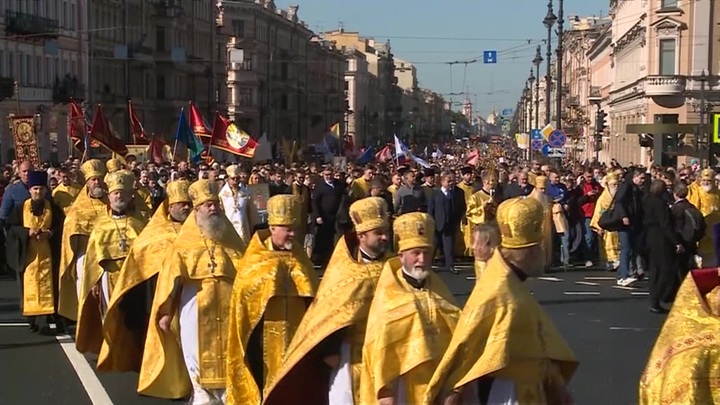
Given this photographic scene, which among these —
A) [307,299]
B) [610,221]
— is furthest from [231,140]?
[307,299]

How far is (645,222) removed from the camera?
1630 cm

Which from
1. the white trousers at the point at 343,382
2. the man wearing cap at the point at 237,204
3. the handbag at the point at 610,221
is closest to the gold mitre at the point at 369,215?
the white trousers at the point at 343,382

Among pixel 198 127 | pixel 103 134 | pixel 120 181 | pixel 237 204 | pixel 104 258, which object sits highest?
pixel 198 127

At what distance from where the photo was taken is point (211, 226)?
29.2 ft

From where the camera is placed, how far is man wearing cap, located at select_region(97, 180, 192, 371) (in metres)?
9.78

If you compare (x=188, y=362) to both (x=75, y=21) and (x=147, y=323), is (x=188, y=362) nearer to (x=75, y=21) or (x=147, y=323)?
(x=147, y=323)

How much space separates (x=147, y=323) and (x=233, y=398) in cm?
215

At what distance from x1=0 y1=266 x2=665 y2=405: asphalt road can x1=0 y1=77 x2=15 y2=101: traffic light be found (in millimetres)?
31186

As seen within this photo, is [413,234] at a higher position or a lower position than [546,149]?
lower

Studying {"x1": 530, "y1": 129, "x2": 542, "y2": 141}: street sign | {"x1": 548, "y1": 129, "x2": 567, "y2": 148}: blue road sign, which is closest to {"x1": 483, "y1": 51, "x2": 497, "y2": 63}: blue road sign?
{"x1": 530, "y1": 129, "x2": 542, "y2": 141}: street sign

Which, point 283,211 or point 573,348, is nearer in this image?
point 283,211

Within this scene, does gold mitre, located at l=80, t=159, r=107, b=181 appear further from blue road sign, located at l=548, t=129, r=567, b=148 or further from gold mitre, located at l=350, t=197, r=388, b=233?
blue road sign, located at l=548, t=129, r=567, b=148

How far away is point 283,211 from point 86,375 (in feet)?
A: 14.4

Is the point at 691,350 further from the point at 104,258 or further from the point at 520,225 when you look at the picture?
the point at 104,258
